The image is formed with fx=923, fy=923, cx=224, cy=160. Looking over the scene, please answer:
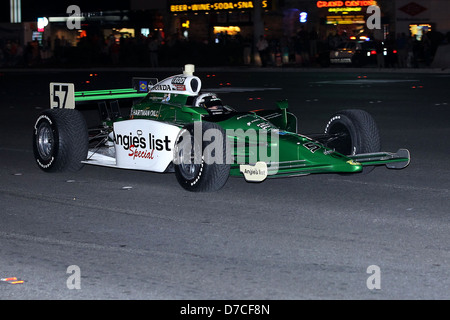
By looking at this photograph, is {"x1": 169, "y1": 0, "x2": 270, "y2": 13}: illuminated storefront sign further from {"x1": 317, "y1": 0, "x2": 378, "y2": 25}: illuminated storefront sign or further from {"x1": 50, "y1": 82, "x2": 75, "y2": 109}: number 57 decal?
{"x1": 50, "y1": 82, "x2": 75, "y2": 109}: number 57 decal

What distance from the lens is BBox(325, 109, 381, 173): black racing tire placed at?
32.8 ft

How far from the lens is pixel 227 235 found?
7.34m

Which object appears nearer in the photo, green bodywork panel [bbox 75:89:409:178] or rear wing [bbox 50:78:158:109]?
green bodywork panel [bbox 75:89:409:178]

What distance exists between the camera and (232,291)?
573 centimetres

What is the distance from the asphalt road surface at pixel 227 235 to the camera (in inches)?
231

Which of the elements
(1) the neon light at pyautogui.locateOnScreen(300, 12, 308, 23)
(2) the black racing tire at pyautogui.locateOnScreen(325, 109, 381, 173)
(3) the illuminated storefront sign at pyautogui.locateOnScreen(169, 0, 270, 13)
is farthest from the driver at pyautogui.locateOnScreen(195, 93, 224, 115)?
(3) the illuminated storefront sign at pyautogui.locateOnScreen(169, 0, 270, 13)

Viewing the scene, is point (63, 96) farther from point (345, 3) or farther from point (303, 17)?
point (345, 3)

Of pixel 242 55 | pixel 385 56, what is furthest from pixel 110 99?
pixel 242 55

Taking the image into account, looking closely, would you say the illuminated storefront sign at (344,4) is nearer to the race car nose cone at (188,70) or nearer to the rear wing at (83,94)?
the rear wing at (83,94)

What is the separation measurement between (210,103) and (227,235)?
315 cm

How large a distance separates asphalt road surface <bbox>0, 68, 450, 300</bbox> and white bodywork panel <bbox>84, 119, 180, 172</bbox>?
21 centimetres

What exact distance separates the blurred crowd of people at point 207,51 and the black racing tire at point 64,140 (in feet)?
94.5
